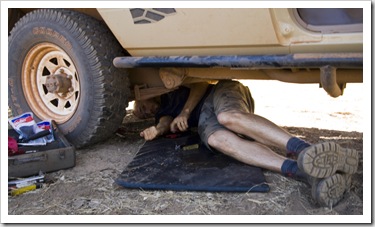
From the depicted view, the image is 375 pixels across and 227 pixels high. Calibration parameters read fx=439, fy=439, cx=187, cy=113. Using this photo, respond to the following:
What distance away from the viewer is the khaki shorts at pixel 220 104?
10.4ft

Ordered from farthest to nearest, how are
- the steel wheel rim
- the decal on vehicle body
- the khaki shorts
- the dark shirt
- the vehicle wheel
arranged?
1. the dark shirt
2. the steel wheel rim
3. the vehicle wheel
4. the khaki shorts
5. the decal on vehicle body

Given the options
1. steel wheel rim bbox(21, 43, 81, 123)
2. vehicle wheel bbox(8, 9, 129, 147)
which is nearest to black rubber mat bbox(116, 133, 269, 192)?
vehicle wheel bbox(8, 9, 129, 147)

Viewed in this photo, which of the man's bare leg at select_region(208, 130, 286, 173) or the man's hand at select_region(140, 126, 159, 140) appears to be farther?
the man's hand at select_region(140, 126, 159, 140)

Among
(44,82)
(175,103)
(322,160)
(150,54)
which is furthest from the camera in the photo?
(175,103)

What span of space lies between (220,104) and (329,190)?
1.14 metres

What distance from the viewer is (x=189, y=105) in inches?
147

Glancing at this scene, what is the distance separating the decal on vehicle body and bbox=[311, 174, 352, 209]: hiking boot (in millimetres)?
1362

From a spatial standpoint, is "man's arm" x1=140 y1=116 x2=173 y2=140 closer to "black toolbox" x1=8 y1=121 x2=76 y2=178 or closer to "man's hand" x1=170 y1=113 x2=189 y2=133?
"man's hand" x1=170 y1=113 x2=189 y2=133

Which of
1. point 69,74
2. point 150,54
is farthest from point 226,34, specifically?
point 69,74

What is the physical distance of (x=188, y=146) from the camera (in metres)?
3.39

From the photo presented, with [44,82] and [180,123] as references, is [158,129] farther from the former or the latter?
[44,82]

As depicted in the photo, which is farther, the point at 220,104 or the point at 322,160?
the point at 220,104

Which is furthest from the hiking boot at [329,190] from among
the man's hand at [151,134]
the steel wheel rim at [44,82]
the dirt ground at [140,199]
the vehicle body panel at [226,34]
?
the steel wheel rim at [44,82]

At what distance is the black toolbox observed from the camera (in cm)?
289
